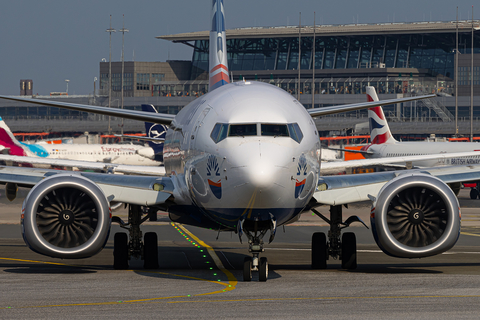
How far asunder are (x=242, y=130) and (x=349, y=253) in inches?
196

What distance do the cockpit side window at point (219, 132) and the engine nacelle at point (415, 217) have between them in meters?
3.56

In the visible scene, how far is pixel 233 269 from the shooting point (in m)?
16.5

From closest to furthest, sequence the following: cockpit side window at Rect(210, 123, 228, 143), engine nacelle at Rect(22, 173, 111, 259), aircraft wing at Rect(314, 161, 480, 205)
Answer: cockpit side window at Rect(210, 123, 228, 143) < engine nacelle at Rect(22, 173, 111, 259) < aircraft wing at Rect(314, 161, 480, 205)

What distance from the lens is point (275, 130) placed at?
13219mm

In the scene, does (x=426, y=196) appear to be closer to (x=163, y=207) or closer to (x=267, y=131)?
(x=267, y=131)

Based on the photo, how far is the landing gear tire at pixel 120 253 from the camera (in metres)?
16.2

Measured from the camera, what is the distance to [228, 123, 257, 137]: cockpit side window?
13.1m

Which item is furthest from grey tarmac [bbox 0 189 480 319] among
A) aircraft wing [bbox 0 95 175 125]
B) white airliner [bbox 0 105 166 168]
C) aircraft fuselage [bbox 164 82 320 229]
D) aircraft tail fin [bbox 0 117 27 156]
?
white airliner [bbox 0 105 166 168]

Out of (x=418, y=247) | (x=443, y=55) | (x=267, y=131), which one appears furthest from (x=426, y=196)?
(x=443, y=55)

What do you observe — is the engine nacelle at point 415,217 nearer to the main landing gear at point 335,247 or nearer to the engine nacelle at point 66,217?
the main landing gear at point 335,247

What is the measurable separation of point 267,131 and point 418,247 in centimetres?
A: 396

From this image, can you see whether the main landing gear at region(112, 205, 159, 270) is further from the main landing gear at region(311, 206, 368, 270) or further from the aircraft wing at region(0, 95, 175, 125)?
the main landing gear at region(311, 206, 368, 270)

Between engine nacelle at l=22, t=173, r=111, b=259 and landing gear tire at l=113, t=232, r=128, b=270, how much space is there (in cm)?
197

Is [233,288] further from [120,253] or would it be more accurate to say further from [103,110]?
[103,110]
